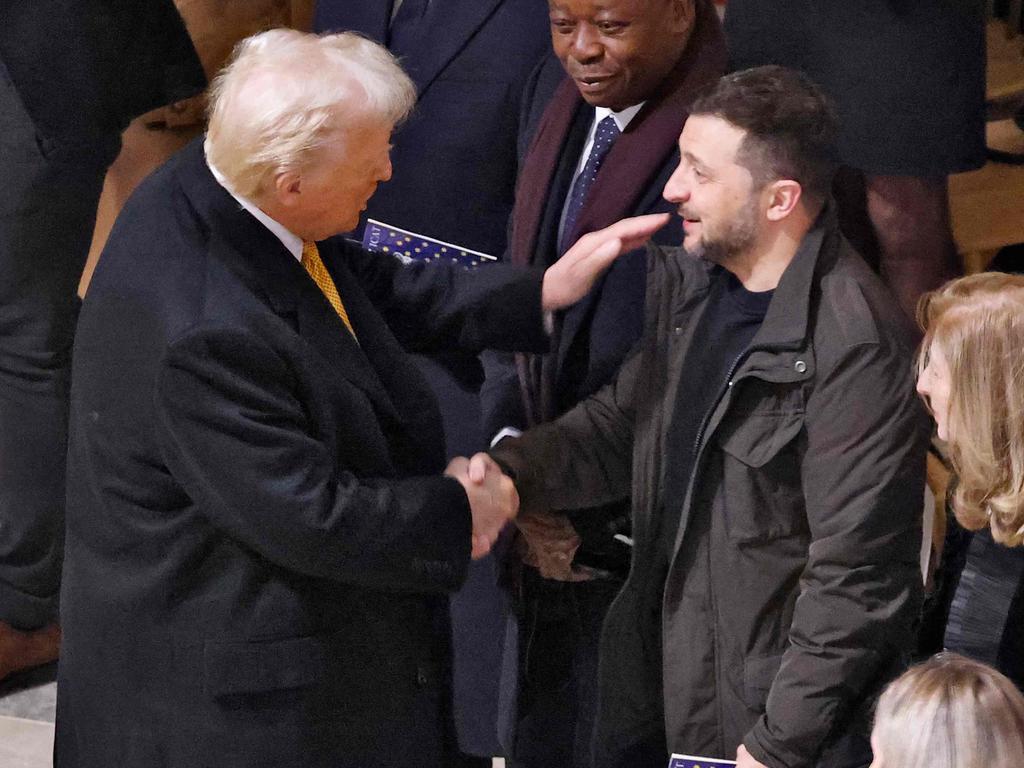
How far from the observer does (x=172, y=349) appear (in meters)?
2.01

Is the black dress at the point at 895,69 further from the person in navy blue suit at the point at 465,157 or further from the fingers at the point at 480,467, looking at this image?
the fingers at the point at 480,467

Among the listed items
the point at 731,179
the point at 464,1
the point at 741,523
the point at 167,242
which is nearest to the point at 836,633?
the point at 741,523

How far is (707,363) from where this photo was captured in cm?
234

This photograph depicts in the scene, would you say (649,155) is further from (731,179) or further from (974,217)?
(974,217)

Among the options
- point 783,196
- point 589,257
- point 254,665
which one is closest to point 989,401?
point 783,196

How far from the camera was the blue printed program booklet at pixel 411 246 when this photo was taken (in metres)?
2.82

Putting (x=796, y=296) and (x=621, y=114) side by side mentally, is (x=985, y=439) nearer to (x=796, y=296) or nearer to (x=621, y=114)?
(x=796, y=296)

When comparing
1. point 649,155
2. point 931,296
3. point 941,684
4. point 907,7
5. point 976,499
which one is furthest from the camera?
point 649,155

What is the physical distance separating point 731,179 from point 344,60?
0.58 meters

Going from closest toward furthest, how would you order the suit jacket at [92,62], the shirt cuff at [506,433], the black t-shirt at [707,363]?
the black t-shirt at [707,363] < the shirt cuff at [506,433] < the suit jacket at [92,62]

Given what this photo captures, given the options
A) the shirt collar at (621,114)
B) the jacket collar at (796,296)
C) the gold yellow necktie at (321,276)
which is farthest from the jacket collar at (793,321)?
the gold yellow necktie at (321,276)

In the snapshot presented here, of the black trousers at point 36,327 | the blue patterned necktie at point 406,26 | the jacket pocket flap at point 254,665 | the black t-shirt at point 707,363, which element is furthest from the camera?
the black trousers at point 36,327

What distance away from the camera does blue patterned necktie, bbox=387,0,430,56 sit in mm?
2896

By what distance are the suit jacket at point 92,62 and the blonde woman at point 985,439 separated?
5.92 ft
